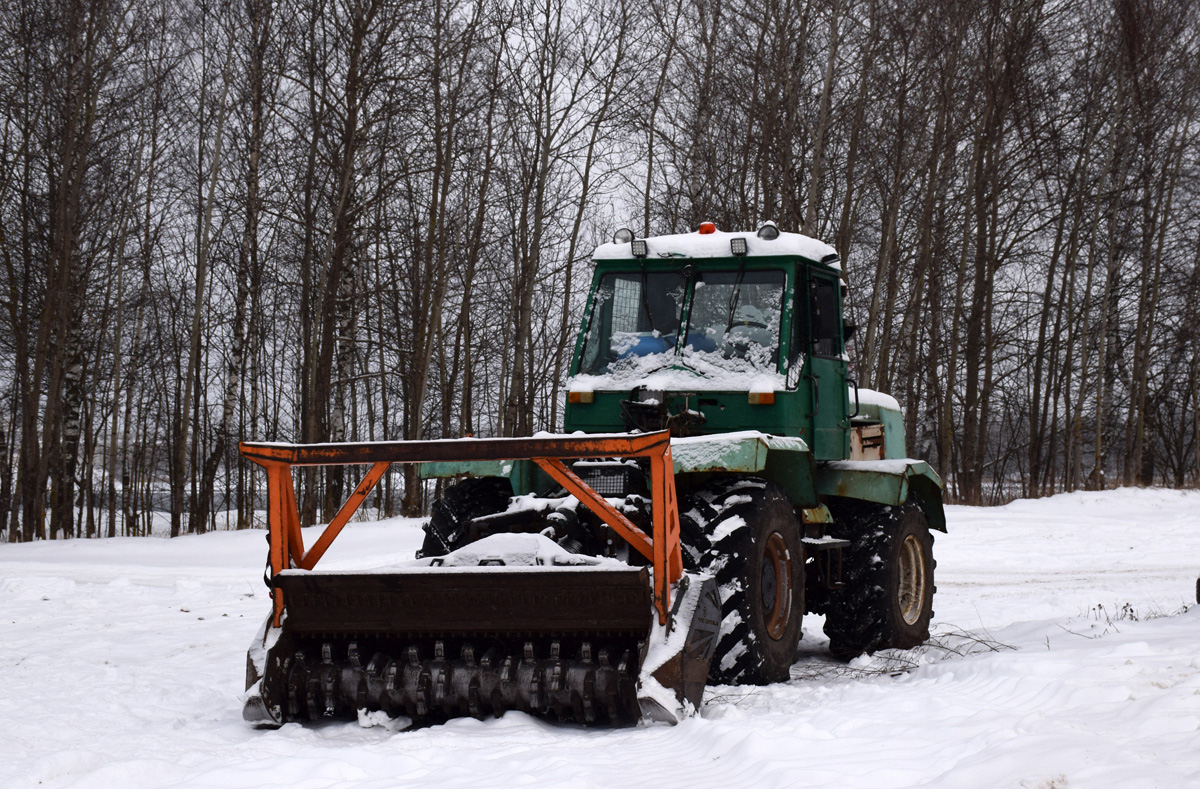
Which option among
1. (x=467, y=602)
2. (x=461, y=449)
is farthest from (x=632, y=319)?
(x=467, y=602)

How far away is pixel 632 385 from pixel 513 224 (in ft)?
57.1

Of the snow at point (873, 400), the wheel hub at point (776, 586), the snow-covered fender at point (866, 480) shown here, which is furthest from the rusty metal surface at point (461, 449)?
the snow at point (873, 400)

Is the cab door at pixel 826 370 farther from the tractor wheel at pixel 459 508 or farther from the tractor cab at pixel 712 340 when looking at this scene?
the tractor wheel at pixel 459 508

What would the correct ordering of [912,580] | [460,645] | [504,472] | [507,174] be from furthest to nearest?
[507,174] < [912,580] < [504,472] < [460,645]

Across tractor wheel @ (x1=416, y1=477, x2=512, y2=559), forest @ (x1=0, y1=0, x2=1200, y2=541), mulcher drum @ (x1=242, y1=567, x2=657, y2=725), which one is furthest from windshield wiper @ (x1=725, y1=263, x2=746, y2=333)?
forest @ (x1=0, y1=0, x2=1200, y2=541)

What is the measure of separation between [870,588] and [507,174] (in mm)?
18030

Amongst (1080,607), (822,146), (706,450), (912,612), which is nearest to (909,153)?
(822,146)

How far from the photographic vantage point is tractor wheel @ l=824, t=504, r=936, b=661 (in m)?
7.64

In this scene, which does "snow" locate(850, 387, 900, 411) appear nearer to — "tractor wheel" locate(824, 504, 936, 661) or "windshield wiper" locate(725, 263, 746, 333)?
"tractor wheel" locate(824, 504, 936, 661)

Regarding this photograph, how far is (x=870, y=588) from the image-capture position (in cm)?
765

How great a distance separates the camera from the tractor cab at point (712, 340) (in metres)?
6.96

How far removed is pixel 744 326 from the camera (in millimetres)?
7250

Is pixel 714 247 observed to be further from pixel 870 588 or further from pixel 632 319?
pixel 870 588

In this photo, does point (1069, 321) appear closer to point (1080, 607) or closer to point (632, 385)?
point (1080, 607)
